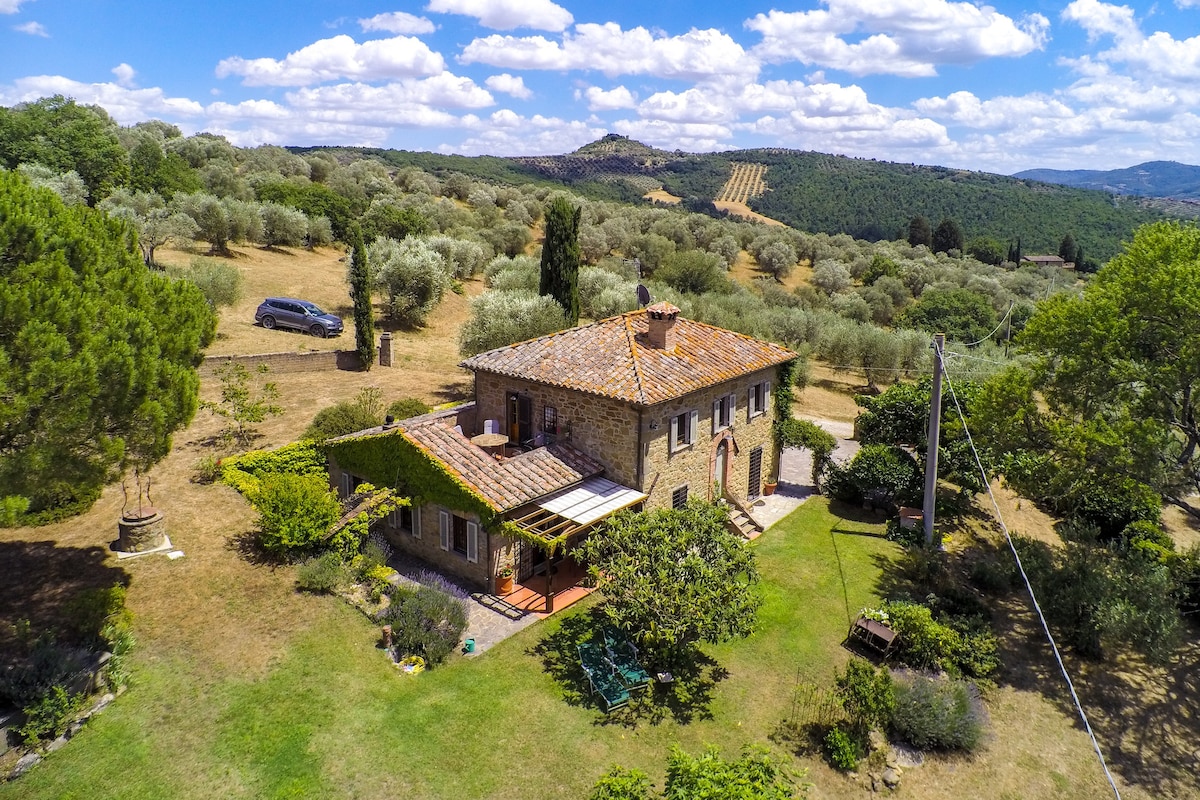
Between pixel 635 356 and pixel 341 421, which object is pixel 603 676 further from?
pixel 341 421

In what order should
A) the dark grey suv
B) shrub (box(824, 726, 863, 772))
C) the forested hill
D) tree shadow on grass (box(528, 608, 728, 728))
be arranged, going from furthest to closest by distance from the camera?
1. the forested hill
2. the dark grey suv
3. tree shadow on grass (box(528, 608, 728, 728))
4. shrub (box(824, 726, 863, 772))

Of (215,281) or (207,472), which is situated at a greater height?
(215,281)

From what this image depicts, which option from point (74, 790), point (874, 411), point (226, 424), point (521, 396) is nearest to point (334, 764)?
point (74, 790)

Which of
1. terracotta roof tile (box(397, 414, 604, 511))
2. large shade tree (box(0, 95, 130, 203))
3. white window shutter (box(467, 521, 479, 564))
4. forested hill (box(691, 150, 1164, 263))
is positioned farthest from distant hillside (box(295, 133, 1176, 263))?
white window shutter (box(467, 521, 479, 564))

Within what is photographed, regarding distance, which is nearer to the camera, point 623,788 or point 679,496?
point 623,788

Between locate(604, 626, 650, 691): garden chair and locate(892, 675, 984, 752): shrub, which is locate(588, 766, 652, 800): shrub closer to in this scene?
locate(604, 626, 650, 691): garden chair

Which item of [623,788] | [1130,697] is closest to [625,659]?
[623,788]

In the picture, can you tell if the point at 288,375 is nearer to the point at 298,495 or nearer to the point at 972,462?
the point at 298,495

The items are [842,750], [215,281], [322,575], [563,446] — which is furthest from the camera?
[215,281]
